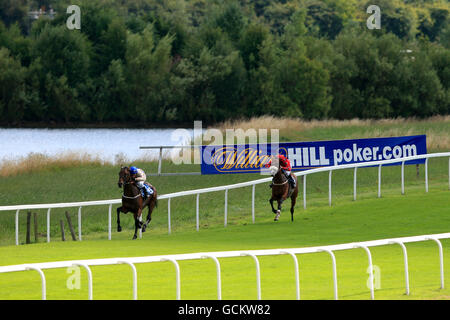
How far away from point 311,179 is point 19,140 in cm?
2389

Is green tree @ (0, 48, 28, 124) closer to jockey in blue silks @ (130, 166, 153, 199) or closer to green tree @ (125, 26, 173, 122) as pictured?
green tree @ (125, 26, 173, 122)

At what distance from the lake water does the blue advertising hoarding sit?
50.9 ft

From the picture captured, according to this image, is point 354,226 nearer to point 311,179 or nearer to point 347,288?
point 347,288

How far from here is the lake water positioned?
41.0 metres

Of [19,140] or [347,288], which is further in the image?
[19,140]

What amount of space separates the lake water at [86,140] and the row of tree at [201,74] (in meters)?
3.06

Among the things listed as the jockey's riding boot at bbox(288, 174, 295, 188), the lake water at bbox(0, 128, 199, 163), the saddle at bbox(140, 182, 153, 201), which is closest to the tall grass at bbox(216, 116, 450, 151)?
the lake water at bbox(0, 128, 199, 163)

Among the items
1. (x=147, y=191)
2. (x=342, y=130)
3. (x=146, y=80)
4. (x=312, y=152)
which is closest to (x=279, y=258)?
(x=147, y=191)

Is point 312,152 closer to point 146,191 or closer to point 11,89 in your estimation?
point 146,191

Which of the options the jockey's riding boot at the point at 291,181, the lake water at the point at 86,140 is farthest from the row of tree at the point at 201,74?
the jockey's riding boot at the point at 291,181

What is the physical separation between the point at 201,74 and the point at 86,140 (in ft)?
45.5

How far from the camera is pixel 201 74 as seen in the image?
59.4m

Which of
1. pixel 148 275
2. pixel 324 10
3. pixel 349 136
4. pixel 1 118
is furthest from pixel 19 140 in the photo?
pixel 324 10

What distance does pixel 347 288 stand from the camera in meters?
8.98
